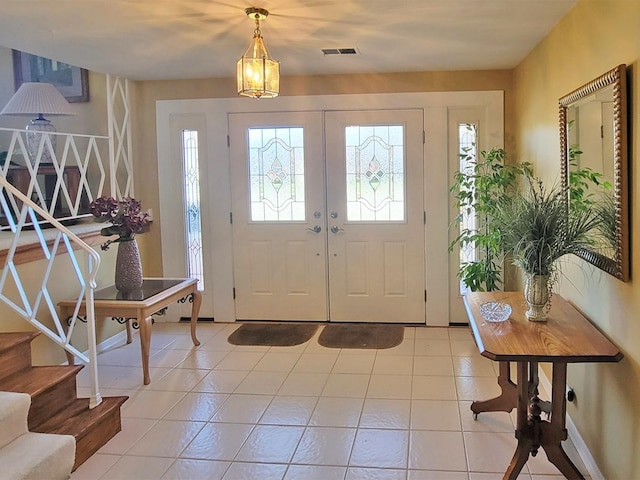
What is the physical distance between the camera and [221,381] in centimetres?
368

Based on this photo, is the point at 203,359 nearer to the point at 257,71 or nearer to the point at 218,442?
the point at 218,442

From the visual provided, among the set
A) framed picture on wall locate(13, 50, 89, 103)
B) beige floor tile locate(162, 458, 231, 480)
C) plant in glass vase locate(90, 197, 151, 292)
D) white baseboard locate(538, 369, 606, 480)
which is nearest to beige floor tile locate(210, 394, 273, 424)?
beige floor tile locate(162, 458, 231, 480)

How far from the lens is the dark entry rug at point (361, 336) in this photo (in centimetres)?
438

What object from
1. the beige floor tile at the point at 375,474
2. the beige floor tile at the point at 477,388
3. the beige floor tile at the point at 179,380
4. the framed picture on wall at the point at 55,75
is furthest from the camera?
the framed picture on wall at the point at 55,75

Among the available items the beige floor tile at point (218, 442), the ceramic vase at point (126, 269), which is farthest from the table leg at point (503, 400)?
the ceramic vase at point (126, 269)

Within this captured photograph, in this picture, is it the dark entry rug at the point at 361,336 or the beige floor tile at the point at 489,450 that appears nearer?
the beige floor tile at the point at 489,450

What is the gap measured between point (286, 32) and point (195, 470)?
2.40 m

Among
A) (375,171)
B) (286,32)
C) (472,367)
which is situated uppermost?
(286,32)

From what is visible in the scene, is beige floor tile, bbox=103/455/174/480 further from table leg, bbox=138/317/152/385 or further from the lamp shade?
the lamp shade

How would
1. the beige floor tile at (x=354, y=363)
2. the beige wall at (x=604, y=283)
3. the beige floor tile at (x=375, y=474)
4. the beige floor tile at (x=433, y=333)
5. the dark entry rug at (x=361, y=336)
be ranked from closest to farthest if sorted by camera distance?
1. the beige wall at (x=604, y=283)
2. the beige floor tile at (x=375, y=474)
3. the beige floor tile at (x=354, y=363)
4. the dark entry rug at (x=361, y=336)
5. the beige floor tile at (x=433, y=333)

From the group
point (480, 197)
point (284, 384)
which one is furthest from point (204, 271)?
point (480, 197)

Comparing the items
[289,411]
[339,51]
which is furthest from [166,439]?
[339,51]

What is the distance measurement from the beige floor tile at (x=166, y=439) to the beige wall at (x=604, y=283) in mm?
1945

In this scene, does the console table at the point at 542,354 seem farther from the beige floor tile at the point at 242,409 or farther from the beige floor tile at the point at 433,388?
the beige floor tile at the point at 242,409
